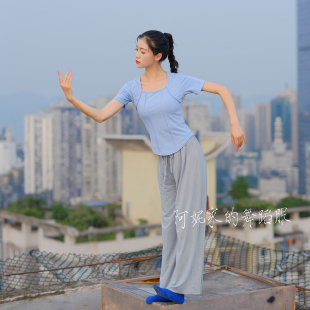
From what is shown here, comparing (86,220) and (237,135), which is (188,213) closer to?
(237,135)

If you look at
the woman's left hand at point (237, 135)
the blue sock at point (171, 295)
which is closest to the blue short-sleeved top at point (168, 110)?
the woman's left hand at point (237, 135)

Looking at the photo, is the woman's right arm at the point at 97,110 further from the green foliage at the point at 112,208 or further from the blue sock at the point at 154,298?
the green foliage at the point at 112,208

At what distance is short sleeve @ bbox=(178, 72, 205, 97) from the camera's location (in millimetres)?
1748

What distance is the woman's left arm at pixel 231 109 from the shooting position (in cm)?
164

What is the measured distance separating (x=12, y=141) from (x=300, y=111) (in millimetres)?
25092

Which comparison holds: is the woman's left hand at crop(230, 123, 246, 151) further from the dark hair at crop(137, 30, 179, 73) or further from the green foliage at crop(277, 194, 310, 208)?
the green foliage at crop(277, 194, 310, 208)

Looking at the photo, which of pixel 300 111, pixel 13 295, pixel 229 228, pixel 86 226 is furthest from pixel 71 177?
pixel 13 295

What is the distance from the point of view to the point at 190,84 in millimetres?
1760

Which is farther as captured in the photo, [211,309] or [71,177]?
[71,177]

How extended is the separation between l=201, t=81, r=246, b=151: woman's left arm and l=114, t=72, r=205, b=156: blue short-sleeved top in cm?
4

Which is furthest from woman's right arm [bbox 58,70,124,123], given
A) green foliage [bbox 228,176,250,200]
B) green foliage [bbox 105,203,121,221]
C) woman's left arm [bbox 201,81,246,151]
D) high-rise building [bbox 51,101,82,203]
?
high-rise building [bbox 51,101,82,203]

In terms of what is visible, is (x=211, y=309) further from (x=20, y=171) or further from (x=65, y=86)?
(x=20, y=171)

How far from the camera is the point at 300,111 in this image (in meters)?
43.9

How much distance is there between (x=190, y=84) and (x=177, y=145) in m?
0.23
